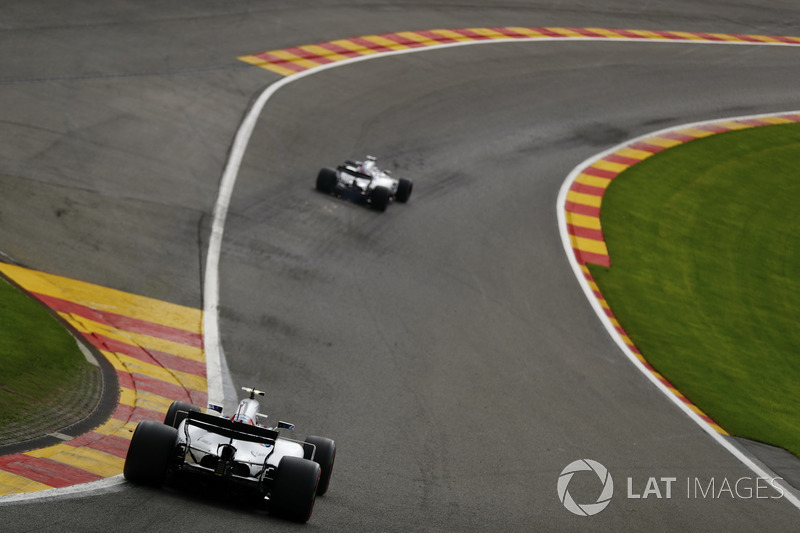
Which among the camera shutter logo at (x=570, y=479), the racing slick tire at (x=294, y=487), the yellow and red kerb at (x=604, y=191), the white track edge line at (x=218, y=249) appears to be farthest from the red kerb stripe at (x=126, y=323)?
the yellow and red kerb at (x=604, y=191)

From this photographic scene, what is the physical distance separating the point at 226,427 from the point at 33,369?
339cm

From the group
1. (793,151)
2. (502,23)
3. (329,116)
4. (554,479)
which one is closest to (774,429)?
(554,479)

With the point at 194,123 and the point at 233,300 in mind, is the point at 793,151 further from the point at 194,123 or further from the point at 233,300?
the point at 233,300

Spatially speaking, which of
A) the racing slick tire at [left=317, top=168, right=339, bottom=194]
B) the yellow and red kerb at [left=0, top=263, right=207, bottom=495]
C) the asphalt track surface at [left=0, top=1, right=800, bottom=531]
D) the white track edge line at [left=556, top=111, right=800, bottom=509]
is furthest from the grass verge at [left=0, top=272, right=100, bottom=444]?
the white track edge line at [left=556, top=111, right=800, bottom=509]

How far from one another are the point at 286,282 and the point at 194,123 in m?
7.47

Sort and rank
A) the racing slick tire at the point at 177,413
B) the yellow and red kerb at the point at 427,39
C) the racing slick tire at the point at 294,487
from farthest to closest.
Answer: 1. the yellow and red kerb at the point at 427,39
2. the racing slick tire at the point at 177,413
3. the racing slick tire at the point at 294,487

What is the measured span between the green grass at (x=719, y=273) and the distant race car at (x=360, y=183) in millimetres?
4559

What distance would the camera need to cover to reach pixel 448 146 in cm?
A: 2562

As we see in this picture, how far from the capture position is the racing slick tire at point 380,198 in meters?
20.9

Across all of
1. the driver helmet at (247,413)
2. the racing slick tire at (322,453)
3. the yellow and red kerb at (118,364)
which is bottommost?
the yellow and red kerb at (118,364)

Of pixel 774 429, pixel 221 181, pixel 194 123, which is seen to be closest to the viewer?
pixel 774 429

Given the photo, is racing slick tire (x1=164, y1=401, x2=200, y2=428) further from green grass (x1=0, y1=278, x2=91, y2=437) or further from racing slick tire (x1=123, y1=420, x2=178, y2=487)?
green grass (x1=0, y1=278, x2=91, y2=437)

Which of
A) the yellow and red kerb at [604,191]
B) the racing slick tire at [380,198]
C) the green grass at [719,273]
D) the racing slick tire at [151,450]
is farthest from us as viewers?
the racing slick tire at [380,198]

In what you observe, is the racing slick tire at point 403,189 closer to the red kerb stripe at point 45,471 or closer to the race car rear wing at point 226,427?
the race car rear wing at point 226,427
